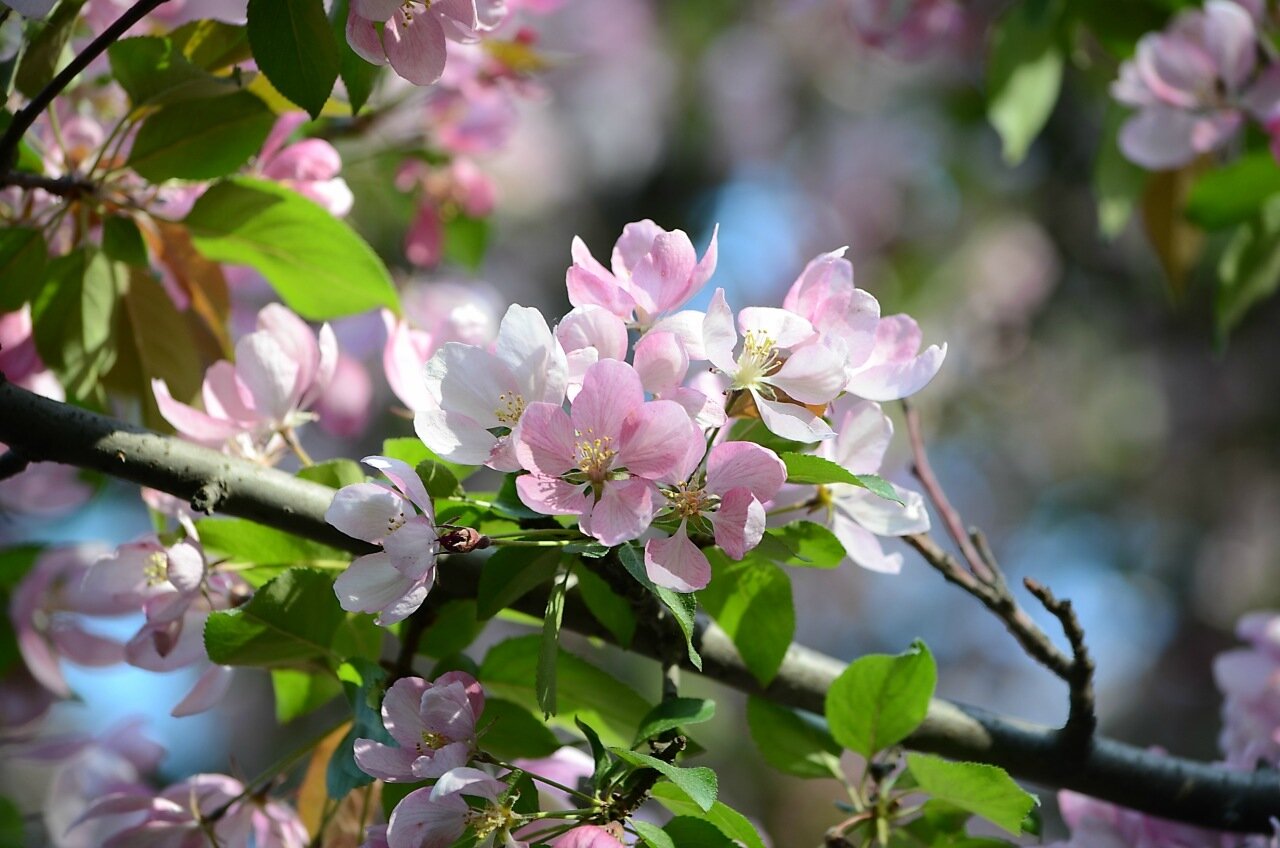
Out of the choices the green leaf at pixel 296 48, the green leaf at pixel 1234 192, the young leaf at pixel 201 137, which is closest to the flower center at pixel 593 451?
the green leaf at pixel 296 48

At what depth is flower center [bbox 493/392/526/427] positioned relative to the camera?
508 mm

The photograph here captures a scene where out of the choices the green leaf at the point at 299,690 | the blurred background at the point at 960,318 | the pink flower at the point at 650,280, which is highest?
the pink flower at the point at 650,280

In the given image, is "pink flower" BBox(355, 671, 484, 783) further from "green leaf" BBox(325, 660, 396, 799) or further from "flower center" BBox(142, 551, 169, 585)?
"flower center" BBox(142, 551, 169, 585)

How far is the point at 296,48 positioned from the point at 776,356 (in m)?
0.27

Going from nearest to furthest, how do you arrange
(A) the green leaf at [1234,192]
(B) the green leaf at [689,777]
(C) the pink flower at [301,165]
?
(B) the green leaf at [689,777] < (C) the pink flower at [301,165] < (A) the green leaf at [1234,192]

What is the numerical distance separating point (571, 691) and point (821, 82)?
3.90m

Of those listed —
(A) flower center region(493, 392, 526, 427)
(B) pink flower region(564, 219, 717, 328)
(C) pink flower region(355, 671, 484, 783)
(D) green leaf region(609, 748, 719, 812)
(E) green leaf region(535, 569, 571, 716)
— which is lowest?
(C) pink flower region(355, 671, 484, 783)

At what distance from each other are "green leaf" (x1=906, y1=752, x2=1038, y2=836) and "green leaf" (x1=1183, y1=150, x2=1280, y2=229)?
0.61 metres

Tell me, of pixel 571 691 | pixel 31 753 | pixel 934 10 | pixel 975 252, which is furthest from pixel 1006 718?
pixel 975 252

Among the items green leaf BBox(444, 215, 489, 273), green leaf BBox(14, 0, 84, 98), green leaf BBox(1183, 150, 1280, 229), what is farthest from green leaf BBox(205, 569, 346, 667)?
green leaf BBox(1183, 150, 1280, 229)

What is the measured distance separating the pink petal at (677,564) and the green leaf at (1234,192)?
0.70m

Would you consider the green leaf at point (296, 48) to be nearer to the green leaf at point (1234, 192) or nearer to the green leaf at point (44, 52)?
the green leaf at point (44, 52)

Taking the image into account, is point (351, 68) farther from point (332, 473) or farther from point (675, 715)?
point (675, 715)

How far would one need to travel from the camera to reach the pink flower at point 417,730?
51 centimetres
